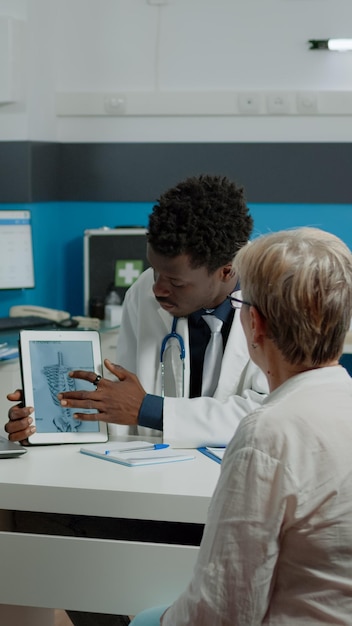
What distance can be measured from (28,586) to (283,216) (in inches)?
113

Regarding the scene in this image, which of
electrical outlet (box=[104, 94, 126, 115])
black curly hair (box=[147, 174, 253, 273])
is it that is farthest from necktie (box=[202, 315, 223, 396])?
electrical outlet (box=[104, 94, 126, 115])

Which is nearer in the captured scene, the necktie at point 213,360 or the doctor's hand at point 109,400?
the doctor's hand at point 109,400

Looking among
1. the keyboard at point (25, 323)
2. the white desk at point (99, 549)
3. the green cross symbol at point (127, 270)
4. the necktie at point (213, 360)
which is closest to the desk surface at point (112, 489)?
the white desk at point (99, 549)

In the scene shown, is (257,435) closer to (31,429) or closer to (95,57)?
A: (31,429)

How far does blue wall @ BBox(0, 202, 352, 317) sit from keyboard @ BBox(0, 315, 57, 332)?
0.56 metres

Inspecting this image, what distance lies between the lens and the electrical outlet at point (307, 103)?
421 cm

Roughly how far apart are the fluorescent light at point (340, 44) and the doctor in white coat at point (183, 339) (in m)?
2.31

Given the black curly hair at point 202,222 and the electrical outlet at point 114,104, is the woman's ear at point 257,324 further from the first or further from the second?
the electrical outlet at point 114,104

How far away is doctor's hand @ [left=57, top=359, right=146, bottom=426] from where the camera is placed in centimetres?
189

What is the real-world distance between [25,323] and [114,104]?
4.31 ft

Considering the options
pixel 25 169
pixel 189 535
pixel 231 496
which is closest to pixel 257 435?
pixel 231 496

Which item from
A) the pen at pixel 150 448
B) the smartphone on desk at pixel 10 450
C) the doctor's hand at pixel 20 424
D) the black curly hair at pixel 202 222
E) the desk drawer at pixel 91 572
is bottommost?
Result: the desk drawer at pixel 91 572

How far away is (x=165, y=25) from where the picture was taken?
14.3ft

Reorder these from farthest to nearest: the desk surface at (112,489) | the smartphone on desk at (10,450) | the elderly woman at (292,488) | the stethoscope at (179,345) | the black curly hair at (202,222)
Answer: the stethoscope at (179,345)
the black curly hair at (202,222)
the smartphone on desk at (10,450)
the desk surface at (112,489)
the elderly woman at (292,488)
